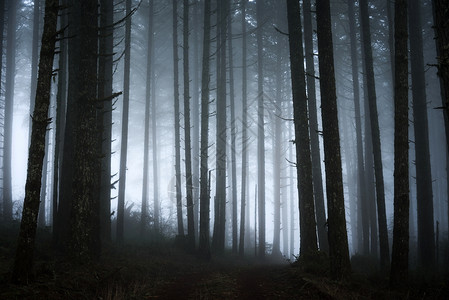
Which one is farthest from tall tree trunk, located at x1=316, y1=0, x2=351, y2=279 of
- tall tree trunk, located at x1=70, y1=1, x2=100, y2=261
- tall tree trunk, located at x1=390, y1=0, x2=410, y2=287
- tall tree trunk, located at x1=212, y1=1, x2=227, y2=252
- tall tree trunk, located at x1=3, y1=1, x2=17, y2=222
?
tall tree trunk, located at x1=3, y1=1, x2=17, y2=222

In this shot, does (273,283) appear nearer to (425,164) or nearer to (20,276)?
(20,276)

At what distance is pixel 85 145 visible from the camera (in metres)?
7.34

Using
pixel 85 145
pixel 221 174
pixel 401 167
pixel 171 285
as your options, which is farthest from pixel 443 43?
pixel 221 174

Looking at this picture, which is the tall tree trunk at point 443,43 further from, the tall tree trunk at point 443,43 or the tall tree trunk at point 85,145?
the tall tree trunk at point 85,145

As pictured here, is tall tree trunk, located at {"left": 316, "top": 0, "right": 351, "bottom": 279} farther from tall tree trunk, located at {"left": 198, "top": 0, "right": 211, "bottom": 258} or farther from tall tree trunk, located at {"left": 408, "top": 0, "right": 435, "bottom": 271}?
tall tree trunk, located at {"left": 408, "top": 0, "right": 435, "bottom": 271}

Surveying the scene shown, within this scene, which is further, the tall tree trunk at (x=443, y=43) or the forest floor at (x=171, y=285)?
the forest floor at (x=171, y=285)

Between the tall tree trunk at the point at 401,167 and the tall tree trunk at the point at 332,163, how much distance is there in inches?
61.8

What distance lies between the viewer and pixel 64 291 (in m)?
5.00

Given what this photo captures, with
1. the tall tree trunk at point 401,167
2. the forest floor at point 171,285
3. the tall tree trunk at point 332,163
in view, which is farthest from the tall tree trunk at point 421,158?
the tall tree trunk at point 332,163

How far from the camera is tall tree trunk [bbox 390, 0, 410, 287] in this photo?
7.16 m

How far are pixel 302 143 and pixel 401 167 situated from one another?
3043mm

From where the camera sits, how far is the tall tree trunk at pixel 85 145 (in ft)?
23.1

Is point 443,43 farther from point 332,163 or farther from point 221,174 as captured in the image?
point 221,174

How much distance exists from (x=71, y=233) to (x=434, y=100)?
3944 centimetres
